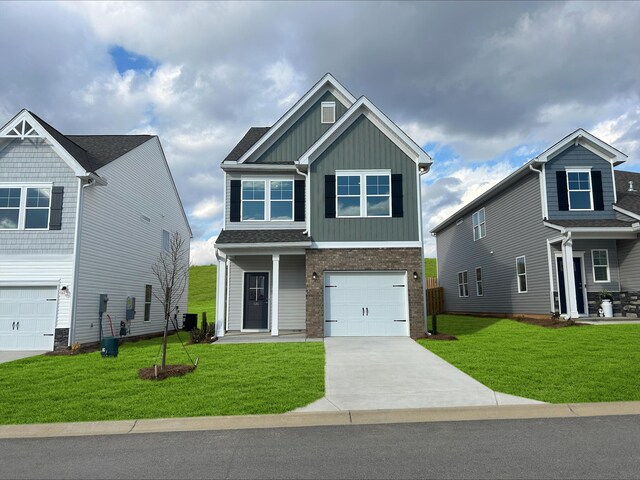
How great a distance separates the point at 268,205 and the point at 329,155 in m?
2.97

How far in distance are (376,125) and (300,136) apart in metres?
3.35

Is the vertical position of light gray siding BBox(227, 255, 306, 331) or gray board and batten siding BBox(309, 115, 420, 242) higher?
gray board and batten siding BBox(309, 115, 420, 242)

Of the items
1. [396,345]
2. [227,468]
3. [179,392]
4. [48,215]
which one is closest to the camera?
[227,468]

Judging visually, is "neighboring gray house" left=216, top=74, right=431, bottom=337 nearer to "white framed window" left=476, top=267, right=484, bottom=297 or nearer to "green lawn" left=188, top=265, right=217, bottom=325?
"white framed window" left=476, top=267, right=484, bottom=297

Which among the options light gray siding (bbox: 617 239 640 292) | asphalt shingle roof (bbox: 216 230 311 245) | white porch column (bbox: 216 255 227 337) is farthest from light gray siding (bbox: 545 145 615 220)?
white porch column (bbox: 216 255 227 337)

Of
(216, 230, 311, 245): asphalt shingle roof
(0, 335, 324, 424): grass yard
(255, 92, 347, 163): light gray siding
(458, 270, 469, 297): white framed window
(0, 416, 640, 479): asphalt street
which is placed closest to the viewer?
(0, 416, 640, 479): asphalt street

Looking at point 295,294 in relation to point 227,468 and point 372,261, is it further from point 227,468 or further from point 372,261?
point 227,468

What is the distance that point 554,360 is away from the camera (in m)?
10.8

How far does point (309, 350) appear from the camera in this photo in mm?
12812

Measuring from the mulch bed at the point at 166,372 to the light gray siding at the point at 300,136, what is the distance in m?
9.44

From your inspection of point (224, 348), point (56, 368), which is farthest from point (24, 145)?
point (224, 348)

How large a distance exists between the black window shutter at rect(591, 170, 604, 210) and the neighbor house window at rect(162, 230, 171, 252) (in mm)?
19270

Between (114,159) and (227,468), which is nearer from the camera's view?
(227,468)

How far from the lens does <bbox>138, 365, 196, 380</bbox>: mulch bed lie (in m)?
9.70
